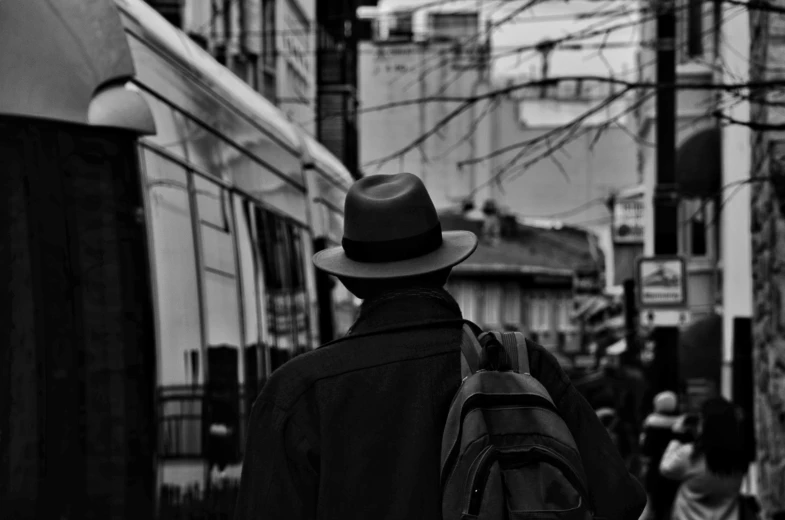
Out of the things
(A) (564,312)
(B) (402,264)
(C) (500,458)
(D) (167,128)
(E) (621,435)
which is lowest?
(A) (564,312)

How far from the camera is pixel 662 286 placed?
15680 mm

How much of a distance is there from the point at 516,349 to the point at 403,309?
0.98 ft

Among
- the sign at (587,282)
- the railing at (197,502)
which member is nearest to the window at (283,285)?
the railing at (197,502)

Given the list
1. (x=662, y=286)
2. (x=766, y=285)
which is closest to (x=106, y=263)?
(x=766, y=285)

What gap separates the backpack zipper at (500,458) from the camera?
118 inches

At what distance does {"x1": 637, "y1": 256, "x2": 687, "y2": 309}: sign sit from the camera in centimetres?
1555

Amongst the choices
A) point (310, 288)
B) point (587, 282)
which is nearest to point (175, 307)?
point (310, 288)

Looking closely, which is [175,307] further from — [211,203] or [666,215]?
[666,215]

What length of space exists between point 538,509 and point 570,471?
114 mm

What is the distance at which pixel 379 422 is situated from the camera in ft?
10.8

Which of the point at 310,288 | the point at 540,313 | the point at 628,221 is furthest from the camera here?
the point at 540,313

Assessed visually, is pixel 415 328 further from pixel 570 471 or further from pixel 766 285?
pixel 766 285

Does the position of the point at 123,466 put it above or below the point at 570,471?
A: below

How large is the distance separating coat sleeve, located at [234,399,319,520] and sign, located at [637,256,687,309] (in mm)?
12593
